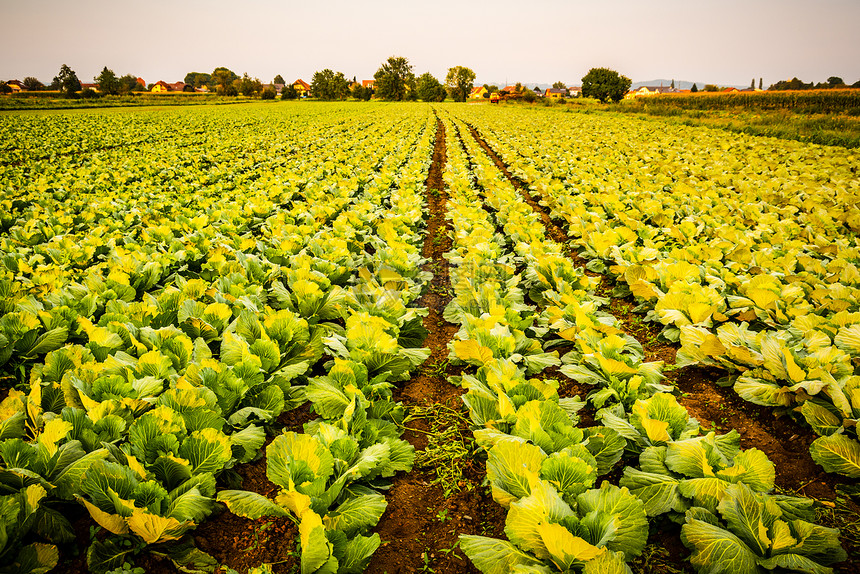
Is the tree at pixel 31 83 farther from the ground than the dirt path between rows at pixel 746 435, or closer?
farther from the ground

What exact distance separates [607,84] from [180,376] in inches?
2798

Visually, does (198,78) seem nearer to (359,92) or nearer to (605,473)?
(359,92)

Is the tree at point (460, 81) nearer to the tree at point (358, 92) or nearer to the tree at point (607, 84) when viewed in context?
the tree at point (358, 92)

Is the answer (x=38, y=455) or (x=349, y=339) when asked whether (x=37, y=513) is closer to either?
(x=38, y=455)

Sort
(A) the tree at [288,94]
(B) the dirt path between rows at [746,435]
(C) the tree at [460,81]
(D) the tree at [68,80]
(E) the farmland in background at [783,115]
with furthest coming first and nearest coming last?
(C) the tree at [460,81], (A) the tree at [288,94], (D) the tree at [68,80], (E) the farmland in background at [783,115], (B) the dirt path between rows at [746,435]

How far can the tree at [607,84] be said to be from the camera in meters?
59.5

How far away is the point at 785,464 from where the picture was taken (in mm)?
2346

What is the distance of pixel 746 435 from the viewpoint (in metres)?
2.57

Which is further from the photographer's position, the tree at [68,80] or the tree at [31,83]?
the tree at [31,83]

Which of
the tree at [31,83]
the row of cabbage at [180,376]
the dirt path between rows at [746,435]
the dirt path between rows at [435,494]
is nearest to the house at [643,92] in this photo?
the dirt path between rows at [746,435]

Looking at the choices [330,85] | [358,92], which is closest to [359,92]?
[358,92]

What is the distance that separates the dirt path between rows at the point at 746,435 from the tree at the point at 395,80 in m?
91.6

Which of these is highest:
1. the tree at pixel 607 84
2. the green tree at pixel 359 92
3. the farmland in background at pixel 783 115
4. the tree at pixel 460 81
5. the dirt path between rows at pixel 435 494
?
the tree at pixel 460 81

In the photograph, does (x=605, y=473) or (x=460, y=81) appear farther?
(x=460, y=81)
